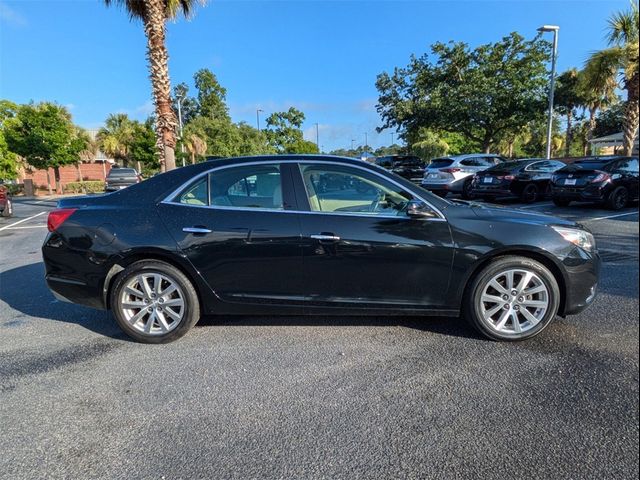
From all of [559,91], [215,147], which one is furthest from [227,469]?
[215,147]

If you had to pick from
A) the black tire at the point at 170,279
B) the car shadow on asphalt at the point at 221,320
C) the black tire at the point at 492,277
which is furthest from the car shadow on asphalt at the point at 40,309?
the black tire at the point at 492,277

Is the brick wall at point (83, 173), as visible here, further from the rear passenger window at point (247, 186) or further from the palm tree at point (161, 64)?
the rear passenger window at point (247, 186)

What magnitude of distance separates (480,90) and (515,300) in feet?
78.6

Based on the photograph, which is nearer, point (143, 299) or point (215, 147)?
point (143, 299)

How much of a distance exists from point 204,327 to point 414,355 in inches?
79.9

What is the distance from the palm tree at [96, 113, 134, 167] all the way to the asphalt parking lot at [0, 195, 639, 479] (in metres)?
44.1

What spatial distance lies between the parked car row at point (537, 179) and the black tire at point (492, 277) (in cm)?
570

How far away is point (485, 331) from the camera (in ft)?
12.0

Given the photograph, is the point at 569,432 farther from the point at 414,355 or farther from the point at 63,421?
the point at 63,421

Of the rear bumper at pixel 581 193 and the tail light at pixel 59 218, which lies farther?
the rear bumper at pixel 581 193

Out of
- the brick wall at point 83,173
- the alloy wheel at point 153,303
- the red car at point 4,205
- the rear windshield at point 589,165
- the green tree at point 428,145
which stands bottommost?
the alloy wheel at point 153,303

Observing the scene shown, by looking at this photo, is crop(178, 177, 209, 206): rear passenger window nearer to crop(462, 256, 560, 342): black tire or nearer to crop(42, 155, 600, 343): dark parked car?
crop(42, 155, 600, 343): dark parked car

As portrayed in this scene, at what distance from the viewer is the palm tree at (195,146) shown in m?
39.1

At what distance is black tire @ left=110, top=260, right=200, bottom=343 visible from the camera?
3.74 metres
